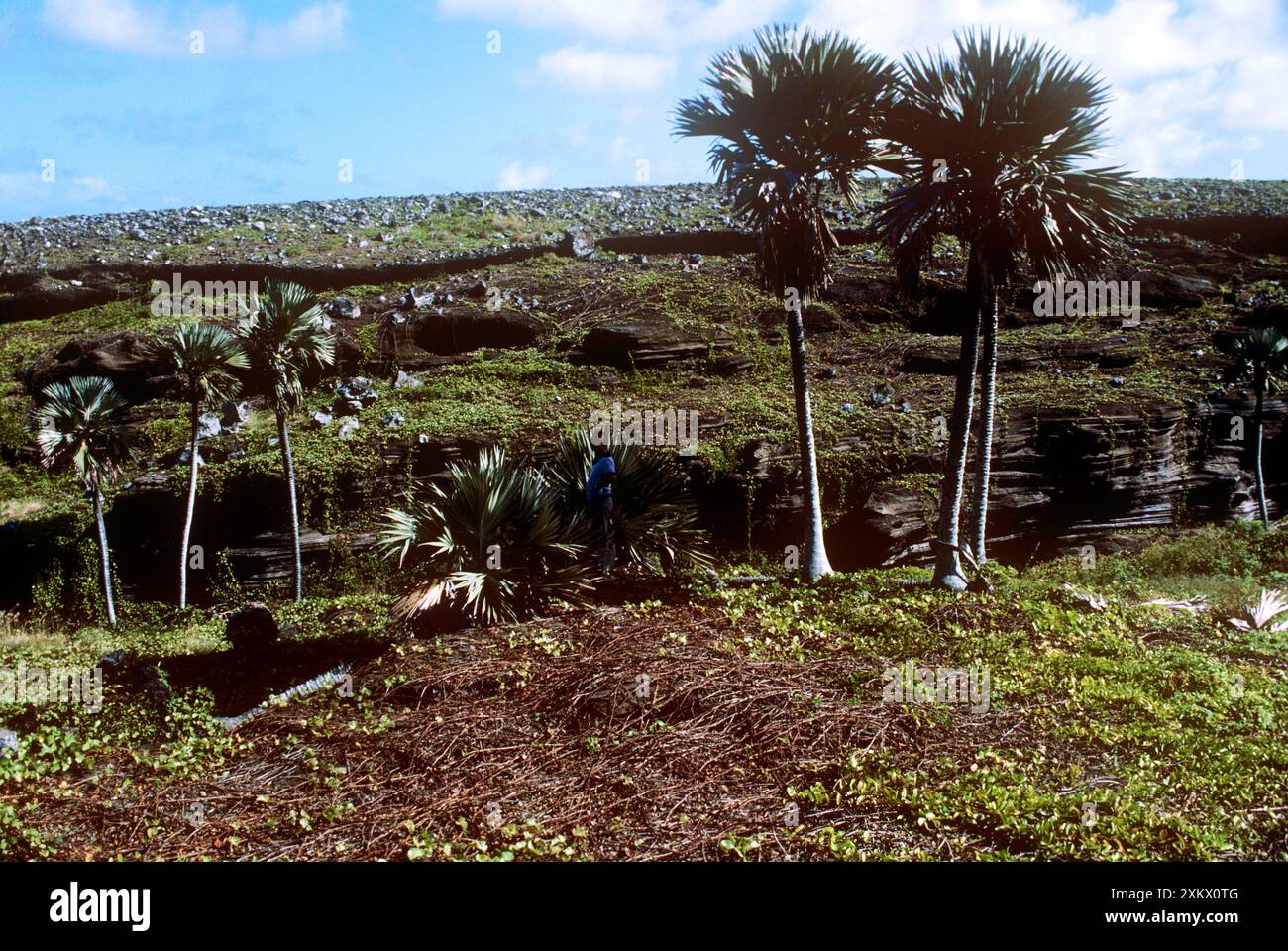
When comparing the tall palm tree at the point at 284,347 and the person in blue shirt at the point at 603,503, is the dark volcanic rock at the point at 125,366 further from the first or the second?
the person in blue shirt at the point at 603,503

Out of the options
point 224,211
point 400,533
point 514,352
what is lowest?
point 400,533

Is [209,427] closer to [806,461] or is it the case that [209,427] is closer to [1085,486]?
[806,461]

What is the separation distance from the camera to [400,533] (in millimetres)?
11016

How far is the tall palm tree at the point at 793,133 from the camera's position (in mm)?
13047

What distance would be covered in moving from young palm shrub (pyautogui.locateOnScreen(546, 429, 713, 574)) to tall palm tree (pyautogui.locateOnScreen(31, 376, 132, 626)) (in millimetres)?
11324

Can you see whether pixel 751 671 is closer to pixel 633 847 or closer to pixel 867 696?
pixel 867 696

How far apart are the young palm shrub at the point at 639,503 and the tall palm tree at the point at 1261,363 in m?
13.2

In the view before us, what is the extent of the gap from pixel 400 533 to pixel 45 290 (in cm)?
2371

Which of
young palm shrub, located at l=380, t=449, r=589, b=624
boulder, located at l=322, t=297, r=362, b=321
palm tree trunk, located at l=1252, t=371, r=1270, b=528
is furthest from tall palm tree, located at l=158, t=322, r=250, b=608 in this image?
palm tree trunk, located at l=1252, t=371, r=1270, b=528

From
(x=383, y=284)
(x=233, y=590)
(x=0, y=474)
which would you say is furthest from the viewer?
(x=383, y=284)

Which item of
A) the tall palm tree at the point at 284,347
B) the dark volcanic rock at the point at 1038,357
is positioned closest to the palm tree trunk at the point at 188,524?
the tall palm tree at the point at 284,347

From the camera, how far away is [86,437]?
1956 cm

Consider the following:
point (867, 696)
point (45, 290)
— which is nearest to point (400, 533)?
point (867, 696)

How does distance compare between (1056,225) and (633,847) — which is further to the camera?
(1056,225)
